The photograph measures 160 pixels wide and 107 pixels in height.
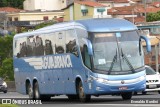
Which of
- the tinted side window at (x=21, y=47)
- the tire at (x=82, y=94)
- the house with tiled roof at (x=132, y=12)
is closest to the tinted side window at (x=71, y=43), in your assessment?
the tire at (x=82, y=94)

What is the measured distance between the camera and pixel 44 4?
14712 cm

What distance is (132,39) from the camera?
91.5 ft

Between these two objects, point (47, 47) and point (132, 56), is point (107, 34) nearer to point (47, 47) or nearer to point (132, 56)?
point (132, 56)

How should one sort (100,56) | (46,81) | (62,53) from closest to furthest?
(100,56), (62,53), (46,81)

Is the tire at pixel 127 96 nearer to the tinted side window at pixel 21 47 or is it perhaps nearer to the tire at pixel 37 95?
the tire at pixel 37 95

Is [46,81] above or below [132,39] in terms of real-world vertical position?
below

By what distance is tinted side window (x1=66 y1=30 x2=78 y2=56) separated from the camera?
28.6 m

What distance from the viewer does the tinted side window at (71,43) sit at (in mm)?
28625

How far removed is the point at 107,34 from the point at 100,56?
3.03 feet

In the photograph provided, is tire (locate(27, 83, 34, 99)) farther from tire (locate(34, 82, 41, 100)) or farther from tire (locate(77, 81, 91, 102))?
tire (locate(77, 81, 91, 102))

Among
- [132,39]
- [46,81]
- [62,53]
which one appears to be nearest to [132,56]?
[132,39]

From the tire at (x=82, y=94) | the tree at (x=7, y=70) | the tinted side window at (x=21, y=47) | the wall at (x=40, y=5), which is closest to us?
the tire at (x=82, y=94)

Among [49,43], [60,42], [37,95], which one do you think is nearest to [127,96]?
[60,42]

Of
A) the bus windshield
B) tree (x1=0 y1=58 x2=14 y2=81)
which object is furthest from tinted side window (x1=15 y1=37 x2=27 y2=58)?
tree (x1=0 y1=58 x2=14 y2=81)
